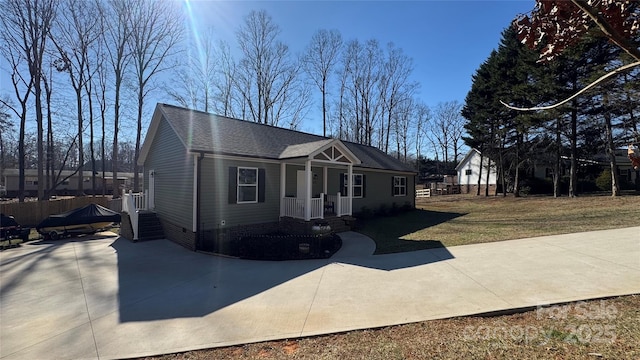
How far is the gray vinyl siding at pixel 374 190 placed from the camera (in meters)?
15.0

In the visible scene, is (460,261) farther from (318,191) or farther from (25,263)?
(25,263)

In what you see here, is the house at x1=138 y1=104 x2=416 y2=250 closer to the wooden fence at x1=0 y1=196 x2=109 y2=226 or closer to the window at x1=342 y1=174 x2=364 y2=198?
the window at x1=342 y1=174 x2=364 y2=198

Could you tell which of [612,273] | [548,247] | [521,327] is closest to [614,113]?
[548,247]

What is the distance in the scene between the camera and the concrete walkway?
→ 4.35 meters

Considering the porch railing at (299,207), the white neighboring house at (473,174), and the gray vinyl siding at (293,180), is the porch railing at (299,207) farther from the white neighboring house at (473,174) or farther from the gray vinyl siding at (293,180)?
the white neighboring house at (473,174)

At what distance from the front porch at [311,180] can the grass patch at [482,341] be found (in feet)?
24.9

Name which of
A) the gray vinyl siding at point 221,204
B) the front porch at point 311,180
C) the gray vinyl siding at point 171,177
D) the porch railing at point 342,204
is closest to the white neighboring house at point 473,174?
the porch railing at point 342,204

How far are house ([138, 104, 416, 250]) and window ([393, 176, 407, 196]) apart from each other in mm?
5325

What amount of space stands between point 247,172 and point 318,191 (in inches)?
157

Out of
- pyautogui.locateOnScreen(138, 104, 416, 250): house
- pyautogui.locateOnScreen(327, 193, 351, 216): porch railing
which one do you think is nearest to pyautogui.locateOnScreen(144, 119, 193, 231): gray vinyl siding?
pyautogui.locateOnScreen(138, 104, 416, 250): house

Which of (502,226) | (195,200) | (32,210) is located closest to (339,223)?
(195,200)

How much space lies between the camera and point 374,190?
1716 cm

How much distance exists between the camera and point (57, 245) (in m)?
11.4

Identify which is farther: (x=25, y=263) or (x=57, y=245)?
(x=57, y=245)
